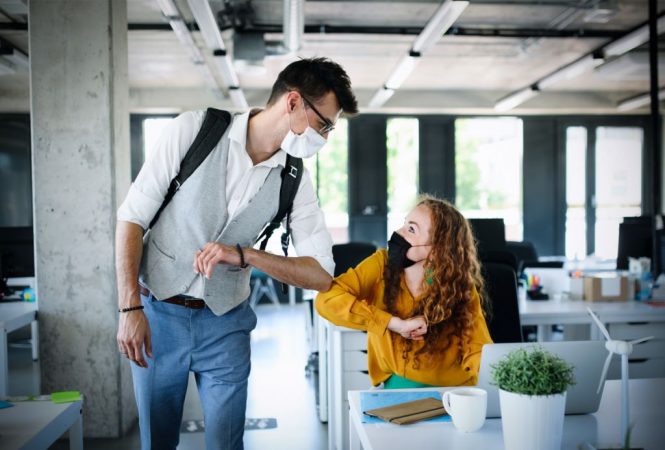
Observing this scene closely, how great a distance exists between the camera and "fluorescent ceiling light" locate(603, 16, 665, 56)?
5.90 metres

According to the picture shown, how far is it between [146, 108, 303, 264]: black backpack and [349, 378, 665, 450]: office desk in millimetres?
663

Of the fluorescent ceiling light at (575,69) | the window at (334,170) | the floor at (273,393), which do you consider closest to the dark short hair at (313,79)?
the floor at (273,393)

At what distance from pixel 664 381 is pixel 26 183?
32.2 ft

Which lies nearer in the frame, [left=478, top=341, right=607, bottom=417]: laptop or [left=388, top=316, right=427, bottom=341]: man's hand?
[left=478, top=341, right=607, bottom=417]: laptop

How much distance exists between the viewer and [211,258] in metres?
1.69

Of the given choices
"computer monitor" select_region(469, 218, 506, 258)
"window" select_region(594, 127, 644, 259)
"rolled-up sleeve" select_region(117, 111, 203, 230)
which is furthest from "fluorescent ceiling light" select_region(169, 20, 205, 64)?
"window" select_region(594, 127, 644, 259)

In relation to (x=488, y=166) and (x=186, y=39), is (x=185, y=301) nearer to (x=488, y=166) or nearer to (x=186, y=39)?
(x=186, y=39)

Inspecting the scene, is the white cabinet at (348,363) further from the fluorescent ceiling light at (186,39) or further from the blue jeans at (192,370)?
the fluorescent ceiling light at (186,39)

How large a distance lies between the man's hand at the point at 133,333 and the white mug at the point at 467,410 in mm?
875

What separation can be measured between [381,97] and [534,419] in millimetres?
7766

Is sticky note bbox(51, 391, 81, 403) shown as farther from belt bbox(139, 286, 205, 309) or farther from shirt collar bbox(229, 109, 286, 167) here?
shirt collar bbox(229, 109, 286, 167)

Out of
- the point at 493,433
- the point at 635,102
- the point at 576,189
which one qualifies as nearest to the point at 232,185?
the point at 493,433

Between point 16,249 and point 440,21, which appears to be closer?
point 16,249

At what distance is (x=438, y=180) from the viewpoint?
10422 mm
